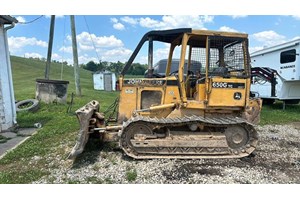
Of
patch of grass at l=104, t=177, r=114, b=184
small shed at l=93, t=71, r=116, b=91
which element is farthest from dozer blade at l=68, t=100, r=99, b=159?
small shed at l=93, t=71, r=116, b=91

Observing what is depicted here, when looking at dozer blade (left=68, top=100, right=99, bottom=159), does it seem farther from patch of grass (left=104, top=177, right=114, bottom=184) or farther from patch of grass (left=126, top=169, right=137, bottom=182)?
patch of grass (left=126, top=169, right=137, bottom=182)

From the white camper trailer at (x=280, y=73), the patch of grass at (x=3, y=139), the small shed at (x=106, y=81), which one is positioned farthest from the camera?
the small shed at (x=106, y=81)

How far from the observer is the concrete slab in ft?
Answer: 20.0

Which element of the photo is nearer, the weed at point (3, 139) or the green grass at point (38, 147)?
the green grass at point (38, 147)

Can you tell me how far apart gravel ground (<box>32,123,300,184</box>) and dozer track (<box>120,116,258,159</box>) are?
19cm

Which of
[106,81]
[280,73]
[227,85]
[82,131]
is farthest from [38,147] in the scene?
[106,81]

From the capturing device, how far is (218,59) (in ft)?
18.4

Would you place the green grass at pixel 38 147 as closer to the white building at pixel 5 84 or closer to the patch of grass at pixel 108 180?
the white building at pixel 5 84

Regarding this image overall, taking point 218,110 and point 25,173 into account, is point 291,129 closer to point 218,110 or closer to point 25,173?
point 218,110

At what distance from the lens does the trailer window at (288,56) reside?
1179 cm

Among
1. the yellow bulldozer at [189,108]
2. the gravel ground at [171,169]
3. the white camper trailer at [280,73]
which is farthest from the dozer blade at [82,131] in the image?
the white camper trailer at [280,73]

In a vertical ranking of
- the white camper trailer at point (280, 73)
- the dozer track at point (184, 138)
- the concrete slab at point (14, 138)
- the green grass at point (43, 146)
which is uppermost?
the white camper trailer at point (280, 73)

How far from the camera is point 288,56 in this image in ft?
39.8

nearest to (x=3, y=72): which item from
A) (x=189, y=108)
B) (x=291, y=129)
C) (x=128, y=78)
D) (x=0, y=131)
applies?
(x=0, y=131)
